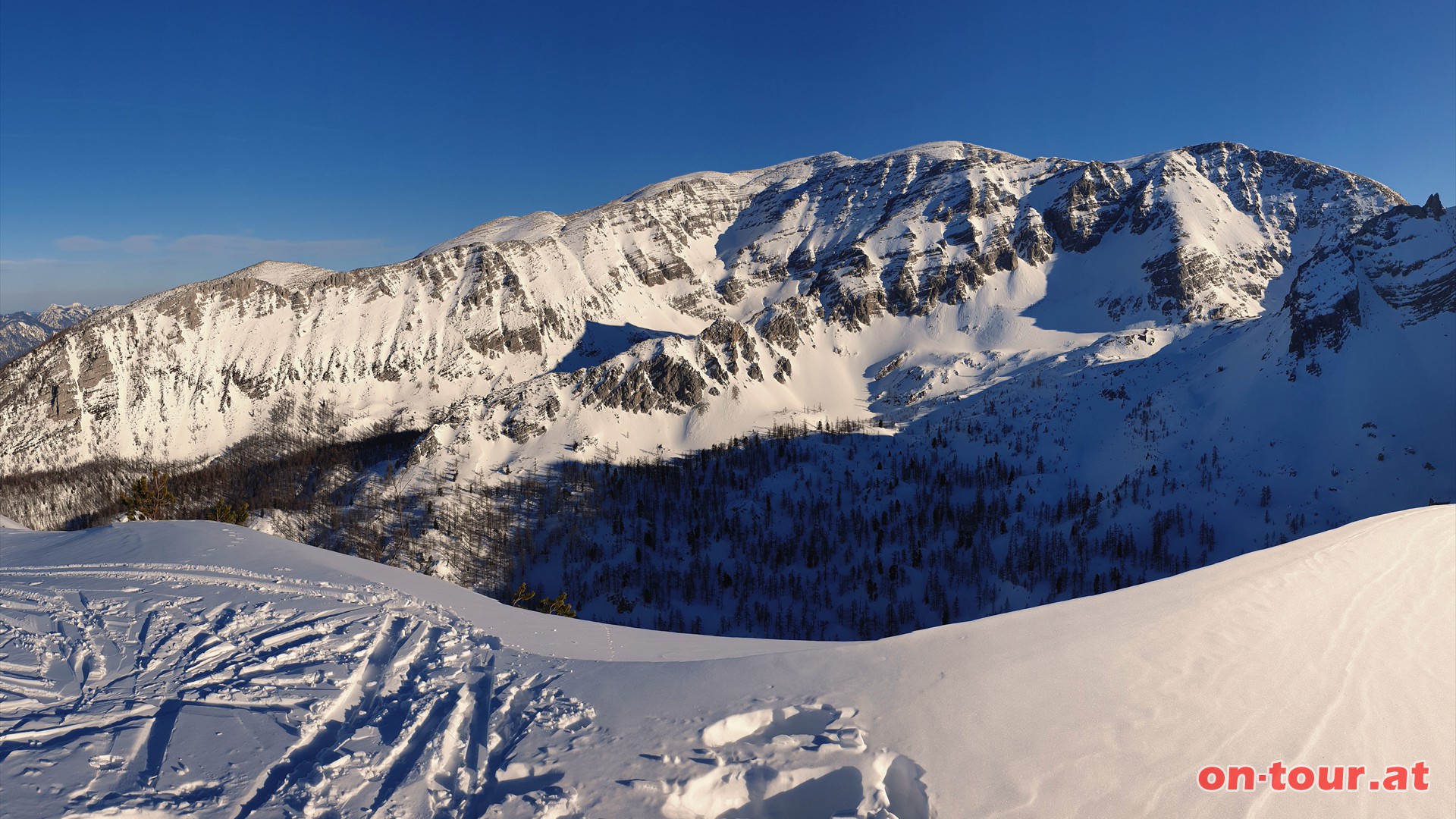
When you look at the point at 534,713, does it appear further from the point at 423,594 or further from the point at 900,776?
the point at 423,594

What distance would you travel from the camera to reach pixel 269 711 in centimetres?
865

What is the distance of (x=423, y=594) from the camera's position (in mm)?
13523

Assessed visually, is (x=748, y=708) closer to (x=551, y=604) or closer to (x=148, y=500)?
(x=148, y=500)

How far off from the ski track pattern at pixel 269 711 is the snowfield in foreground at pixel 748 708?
42 millimetres

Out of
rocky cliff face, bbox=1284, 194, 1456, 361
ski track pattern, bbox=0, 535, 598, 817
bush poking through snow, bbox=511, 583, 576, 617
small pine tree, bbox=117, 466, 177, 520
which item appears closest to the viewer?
ski track pattern, bbox=0, 535, 598, 817

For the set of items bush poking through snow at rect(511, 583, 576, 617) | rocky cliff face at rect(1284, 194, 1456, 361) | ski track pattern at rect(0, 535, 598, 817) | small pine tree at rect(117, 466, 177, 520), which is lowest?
bush poking through snow at rect(511, 583, 576, 617)

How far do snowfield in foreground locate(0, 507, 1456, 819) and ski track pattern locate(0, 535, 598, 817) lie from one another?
42 mm

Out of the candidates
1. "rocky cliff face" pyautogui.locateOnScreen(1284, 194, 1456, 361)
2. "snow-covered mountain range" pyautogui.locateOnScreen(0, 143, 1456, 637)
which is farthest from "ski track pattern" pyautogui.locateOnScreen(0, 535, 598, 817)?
"rocky cliff face" pyautogui.locateOnScreen(1284, 194, 1456, 361)

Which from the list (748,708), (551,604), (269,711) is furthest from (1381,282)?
(269,711)

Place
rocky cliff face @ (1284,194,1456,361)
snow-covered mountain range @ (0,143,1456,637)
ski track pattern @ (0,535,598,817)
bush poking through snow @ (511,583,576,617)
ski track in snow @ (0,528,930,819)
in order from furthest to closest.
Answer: rocky cliff face @ (1284,194,1456,361) < snow-covered mountain range @ (0,143,1456,637) < bush poking through snow @ (511,583,576,617) < ski track pattern @ (0,535,598,817) < ski track in snow @ (0,528,930,819)

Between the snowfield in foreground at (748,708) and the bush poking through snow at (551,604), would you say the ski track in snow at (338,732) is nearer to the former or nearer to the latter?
the snowfield in foreground at (748,708)

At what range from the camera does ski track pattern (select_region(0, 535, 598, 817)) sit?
685 cm

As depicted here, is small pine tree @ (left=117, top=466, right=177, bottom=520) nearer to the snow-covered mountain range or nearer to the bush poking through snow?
the bush poking through snow

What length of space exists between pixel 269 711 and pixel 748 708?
6.83 meters
